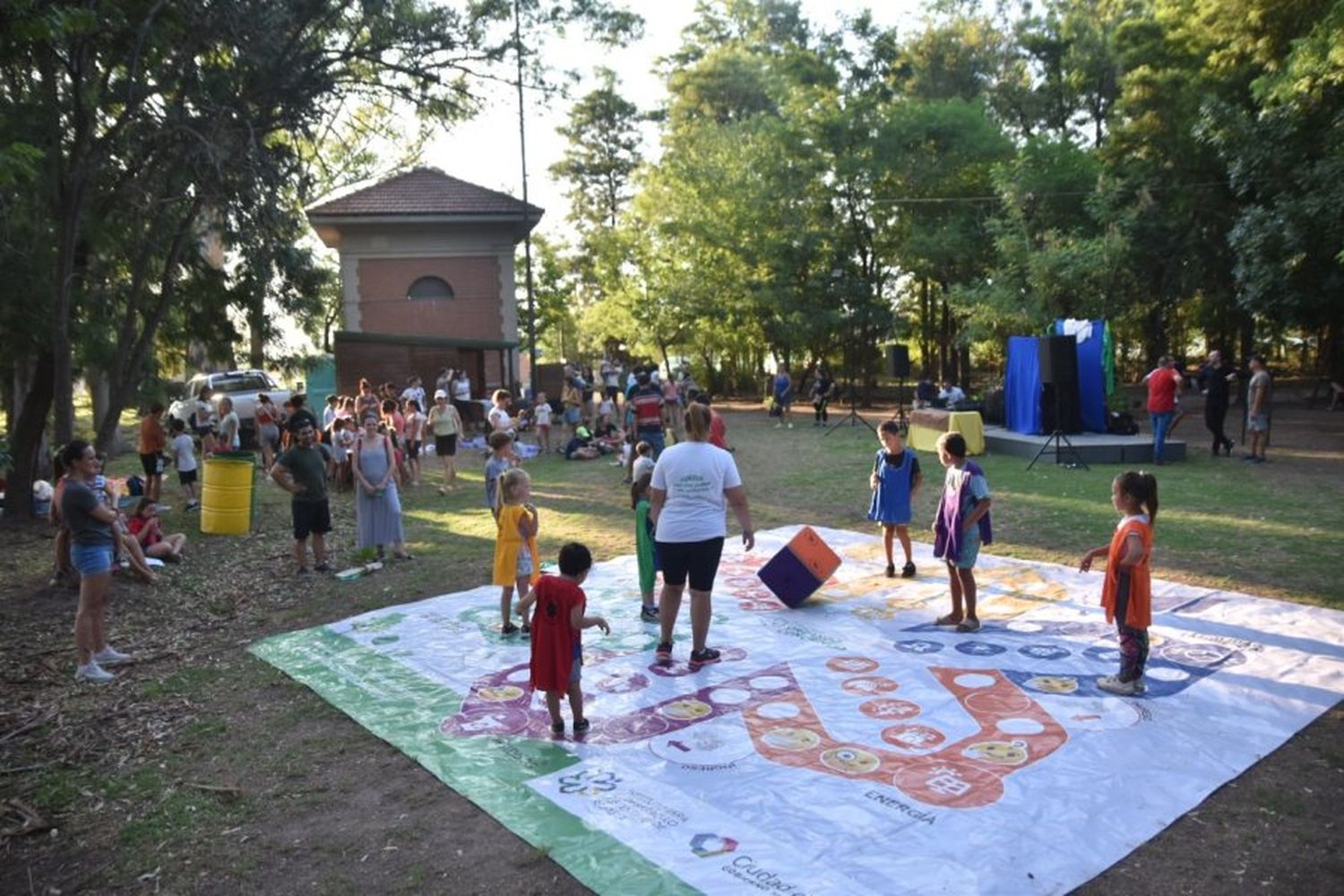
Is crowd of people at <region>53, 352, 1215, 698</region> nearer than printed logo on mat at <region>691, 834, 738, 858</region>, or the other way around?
printed logo on mat at <region>691, 834, 738, 858</region>

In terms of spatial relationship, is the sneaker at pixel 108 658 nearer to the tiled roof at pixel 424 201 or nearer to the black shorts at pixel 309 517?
the black shorts at pixel 309 517

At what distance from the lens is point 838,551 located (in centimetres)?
1005

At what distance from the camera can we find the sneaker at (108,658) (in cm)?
725

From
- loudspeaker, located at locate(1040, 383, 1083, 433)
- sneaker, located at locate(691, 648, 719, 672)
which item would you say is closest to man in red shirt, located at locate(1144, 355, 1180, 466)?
loudspeaker, located at locate(1040, 383, 1083, 433)

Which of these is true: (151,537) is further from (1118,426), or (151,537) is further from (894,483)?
(1118,426)

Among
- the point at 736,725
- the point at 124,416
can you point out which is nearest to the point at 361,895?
the point at 736,725

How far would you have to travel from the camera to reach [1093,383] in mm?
17578

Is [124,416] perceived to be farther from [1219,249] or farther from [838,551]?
[1219,249]

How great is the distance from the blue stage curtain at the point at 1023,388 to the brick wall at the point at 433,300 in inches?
611

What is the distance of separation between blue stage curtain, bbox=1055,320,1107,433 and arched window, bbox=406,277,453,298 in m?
18.3

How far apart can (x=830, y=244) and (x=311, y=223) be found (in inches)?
605

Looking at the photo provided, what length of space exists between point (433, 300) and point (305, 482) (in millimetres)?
20269

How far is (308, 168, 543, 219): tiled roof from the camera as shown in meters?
27.9

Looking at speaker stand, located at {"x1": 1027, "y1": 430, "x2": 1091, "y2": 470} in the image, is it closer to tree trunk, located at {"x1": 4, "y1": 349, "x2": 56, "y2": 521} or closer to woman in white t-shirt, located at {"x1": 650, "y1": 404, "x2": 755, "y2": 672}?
woman in white t-shirt, located at {"x1": 650, "y1": 404, "x2": 755, "y2": 672}
